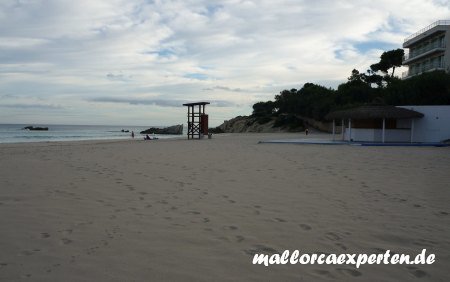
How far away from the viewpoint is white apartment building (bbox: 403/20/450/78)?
45594 millimetres

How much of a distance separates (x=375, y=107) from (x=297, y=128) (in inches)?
1403

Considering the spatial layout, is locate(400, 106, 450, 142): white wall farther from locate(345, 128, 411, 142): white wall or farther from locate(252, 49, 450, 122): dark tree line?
locate(252, 49, 450, 122): dark tree line

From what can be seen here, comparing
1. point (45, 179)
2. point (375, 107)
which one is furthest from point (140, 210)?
point (375, 107)

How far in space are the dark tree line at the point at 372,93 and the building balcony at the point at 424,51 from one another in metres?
3.46

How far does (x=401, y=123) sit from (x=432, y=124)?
187cm

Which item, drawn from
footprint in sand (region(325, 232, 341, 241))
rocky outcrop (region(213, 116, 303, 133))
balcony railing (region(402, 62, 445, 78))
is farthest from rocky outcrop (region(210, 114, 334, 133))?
footprint in sand (region(325, 232, 341, 241))

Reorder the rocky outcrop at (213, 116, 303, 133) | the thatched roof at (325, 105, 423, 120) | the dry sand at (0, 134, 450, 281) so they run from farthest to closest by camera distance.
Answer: the rocky outcrop at (213, 116, 303, 133) → the thatched roof at (325, 105, 423, 120) → the dry sand at (0, 134, 450, 281)

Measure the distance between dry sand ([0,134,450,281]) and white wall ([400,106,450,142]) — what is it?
58.0ft

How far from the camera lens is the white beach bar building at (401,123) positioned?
76.5 feet

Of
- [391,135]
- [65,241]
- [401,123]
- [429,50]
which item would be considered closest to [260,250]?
[65,241]

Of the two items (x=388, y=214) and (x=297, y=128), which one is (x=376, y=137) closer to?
(x=388, y=214)

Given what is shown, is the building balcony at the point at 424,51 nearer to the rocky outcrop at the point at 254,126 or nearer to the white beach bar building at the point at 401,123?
the rocky outcrop at the point at 254,126

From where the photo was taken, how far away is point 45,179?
805 cm

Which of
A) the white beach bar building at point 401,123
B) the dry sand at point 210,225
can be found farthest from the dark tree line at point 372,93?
the dry sand at point 210,225
